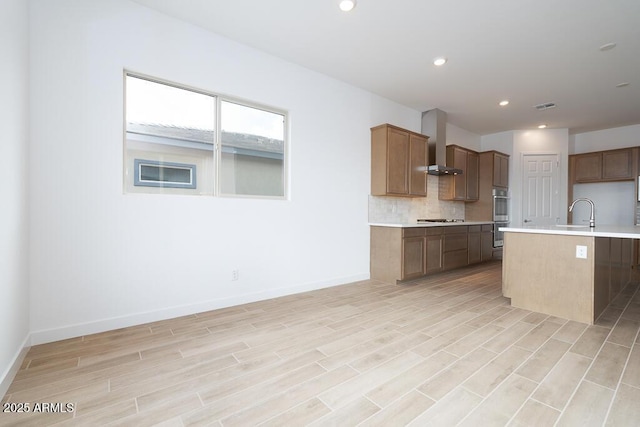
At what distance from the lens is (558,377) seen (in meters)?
1.77

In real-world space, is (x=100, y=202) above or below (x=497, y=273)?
above

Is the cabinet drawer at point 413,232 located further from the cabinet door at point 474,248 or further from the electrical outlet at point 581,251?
the electrical outlet at point 581,251

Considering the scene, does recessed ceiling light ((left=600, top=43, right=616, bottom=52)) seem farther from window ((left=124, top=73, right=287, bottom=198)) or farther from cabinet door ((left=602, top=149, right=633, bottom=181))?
cabinet door ((left=602, top=149, right=633, bottom=181))

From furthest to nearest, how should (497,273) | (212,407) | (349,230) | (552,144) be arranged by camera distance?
(552,144) → (497,273) → (349,230) → (212,407)

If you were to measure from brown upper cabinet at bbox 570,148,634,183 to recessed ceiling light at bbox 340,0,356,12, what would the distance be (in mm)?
6535

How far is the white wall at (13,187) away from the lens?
165cm

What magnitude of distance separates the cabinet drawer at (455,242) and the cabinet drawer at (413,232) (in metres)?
0.68

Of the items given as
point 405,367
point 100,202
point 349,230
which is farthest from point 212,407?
point 349,230

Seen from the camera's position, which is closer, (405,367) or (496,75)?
(405,367)

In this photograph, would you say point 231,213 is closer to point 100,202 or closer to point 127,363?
point 100,202

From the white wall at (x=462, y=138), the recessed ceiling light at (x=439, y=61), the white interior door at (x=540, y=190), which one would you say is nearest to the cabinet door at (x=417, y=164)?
the recessed ceiling light at (x=439, y=61)

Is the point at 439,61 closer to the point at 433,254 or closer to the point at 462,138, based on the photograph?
the point at 433,254

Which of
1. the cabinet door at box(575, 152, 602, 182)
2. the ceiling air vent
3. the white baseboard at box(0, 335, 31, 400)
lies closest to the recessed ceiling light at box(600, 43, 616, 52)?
the ceiling air vent

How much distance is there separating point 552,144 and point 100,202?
318 inches
